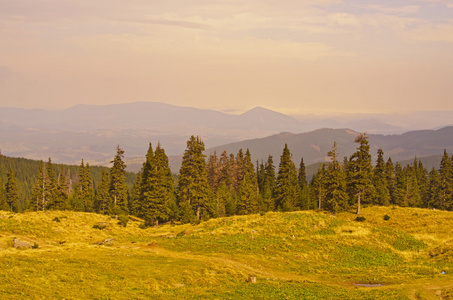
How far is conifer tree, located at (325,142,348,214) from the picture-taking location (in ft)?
217

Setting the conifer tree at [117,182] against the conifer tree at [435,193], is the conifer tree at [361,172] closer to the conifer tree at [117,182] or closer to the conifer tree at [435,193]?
the conifer tree at [435,193]

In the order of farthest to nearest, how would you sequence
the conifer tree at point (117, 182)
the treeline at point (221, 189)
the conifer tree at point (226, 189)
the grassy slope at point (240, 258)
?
1. the conifer tree at point (226, 189)
2. the conifer tree at point (117, 182)
3. the treeline at point (221, 189)
4. the grassy slope at point (240, 258)

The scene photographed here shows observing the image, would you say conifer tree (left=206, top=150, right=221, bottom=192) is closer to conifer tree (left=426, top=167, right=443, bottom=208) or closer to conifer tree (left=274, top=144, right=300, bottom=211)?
conifer tree (left=274, top=144, right=300, bottom=211)

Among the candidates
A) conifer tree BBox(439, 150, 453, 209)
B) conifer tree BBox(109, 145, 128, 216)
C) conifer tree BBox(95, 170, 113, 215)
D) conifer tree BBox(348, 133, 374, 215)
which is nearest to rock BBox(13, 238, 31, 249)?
conifer tree BBox(109, 145, 128, 216)

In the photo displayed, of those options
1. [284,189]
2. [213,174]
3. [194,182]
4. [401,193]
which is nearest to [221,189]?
[284,189]

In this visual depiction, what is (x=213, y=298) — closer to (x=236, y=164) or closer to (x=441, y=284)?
(x=441, y=284)

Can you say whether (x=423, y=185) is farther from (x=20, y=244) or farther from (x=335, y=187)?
(x=20, y=244)

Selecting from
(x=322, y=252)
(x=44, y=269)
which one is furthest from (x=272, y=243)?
(x=44, y=269)

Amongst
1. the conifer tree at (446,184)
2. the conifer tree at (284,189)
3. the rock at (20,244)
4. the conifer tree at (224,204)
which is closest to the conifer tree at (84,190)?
the conifer tree at (224,204)

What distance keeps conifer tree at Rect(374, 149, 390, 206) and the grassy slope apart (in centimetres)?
2539

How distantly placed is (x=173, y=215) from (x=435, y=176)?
8161cm

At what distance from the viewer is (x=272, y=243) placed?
46.7 m

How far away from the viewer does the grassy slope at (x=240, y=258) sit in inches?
1072

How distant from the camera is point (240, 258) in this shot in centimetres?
3994
